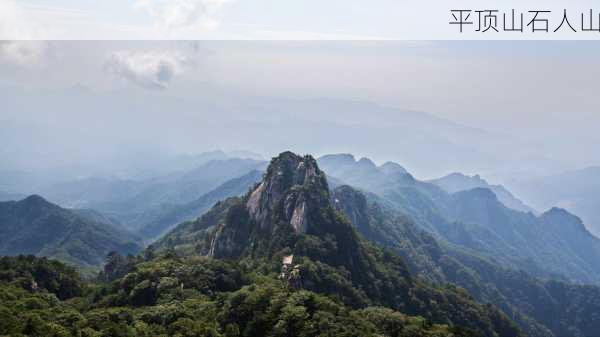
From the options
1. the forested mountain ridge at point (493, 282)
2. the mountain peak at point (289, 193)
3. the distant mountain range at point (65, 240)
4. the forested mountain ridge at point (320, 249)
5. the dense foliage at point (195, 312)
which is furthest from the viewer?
the distant mountain range at point (65, 240)

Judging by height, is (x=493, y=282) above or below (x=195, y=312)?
below

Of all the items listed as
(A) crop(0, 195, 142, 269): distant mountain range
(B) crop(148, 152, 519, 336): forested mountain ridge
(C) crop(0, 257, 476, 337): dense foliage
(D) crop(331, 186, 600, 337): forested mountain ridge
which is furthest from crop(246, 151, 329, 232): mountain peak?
(A) crop(0, 195, 142, 269): distant mountain range

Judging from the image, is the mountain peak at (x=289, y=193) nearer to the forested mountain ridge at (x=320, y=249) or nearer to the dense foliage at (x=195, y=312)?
the forested mountain ridge at (x=320, y=249)

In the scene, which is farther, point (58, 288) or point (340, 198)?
point (340, 198)

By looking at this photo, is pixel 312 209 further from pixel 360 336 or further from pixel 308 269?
pixel 360 336

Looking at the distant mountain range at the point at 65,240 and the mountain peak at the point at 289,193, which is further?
the distant mountain range at the point at 65,240

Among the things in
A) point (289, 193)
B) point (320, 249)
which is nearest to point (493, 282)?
point (289, 193)

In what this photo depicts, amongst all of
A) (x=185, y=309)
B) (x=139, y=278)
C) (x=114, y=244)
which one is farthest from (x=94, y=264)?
(x=185, y=309)

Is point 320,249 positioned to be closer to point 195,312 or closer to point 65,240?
point 195,312

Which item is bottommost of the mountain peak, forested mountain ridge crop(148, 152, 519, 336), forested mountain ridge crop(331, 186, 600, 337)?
forested mountain ridge crop(331, 186, 600, 337)

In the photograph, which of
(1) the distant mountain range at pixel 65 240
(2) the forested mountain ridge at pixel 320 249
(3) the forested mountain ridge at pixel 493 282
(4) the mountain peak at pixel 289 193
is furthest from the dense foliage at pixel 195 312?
(1) the distant mountain range at pixel 65 240

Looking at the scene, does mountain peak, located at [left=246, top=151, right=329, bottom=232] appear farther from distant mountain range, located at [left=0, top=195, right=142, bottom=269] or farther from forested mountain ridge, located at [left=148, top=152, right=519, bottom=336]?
distant mountain range, located at [left=0, top=195, right=142, bottom=269]
